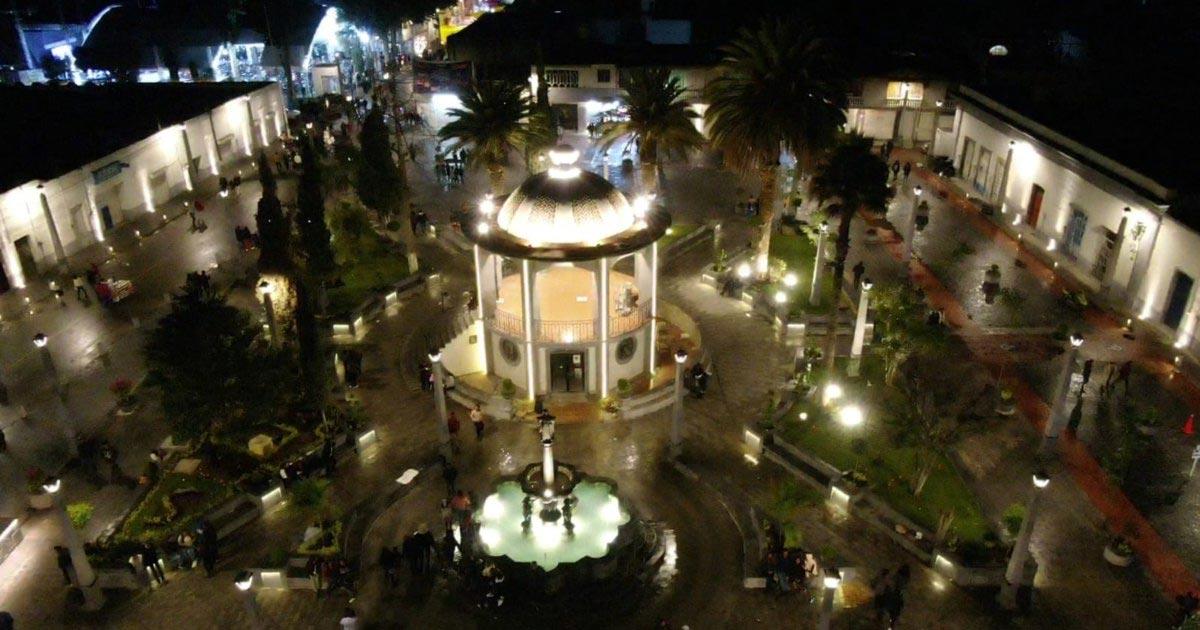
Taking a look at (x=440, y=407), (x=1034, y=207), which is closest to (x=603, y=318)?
(x=440, y=407)

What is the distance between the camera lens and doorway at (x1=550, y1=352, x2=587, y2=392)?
32969mm

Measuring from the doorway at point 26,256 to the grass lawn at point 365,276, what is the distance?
1620 cm

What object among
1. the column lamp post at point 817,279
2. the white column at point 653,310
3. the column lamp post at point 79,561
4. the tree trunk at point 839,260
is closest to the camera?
the column lamp post at point 79,561

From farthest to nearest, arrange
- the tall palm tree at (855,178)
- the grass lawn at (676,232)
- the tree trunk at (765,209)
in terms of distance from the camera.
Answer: the grass lawn at (676,232)
the tree trunk at (765,209)
the tall palm tree at (855,178)

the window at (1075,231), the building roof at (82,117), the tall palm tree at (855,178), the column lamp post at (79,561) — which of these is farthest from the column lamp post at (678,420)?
the building roof at (82,117)

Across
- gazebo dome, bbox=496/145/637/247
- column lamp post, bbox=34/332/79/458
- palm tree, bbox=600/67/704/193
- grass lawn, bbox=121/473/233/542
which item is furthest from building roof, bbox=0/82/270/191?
palm tree, bbox=600/67/704/193

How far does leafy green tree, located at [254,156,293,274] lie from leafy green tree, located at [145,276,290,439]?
21.8ft

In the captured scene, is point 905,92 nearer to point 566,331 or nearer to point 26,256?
point 566,331

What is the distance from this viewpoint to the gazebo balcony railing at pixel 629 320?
33.0 m

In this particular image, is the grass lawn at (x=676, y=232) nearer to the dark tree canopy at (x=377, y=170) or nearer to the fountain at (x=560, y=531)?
the dark tree canopy at (x=377, y=170)

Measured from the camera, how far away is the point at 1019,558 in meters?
22.3

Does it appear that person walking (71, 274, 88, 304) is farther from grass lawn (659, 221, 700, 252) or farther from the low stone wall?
the low stone wall

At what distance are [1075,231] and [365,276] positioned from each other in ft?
124

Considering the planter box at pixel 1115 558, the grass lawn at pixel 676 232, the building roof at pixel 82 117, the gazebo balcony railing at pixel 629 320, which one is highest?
the building roof at pixel 82 117
